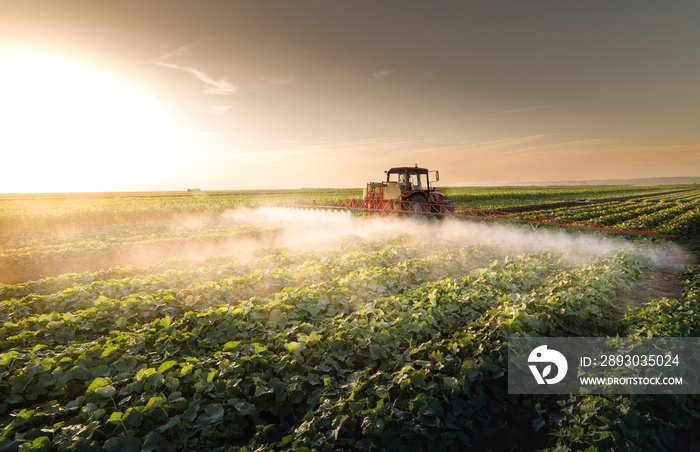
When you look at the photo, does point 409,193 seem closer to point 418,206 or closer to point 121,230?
point 418,206

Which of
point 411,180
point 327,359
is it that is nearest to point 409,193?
point 411,180

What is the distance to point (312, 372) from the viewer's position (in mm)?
4523

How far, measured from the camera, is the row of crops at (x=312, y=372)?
10.8 feet

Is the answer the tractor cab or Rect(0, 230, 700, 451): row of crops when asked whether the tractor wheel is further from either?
Rect(0, 230, 700, 451): row of crops

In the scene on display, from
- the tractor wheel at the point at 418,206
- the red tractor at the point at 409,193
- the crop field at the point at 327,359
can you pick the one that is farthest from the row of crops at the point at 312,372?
the red tractor at the point at 409,193

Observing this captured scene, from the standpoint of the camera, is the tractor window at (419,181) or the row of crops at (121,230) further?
the tractor window at (419,181)

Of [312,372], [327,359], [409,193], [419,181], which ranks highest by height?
[419,181]

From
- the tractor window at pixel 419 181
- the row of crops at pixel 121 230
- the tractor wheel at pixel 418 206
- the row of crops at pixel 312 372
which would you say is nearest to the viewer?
the row of crops at pixel 312 372

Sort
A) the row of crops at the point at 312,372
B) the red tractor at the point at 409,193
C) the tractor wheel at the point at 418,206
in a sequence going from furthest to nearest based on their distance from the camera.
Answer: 1. the red tractor at the point at 409,193
2. the tractor wheel at the point at 418,206
3. the row of crops at the point at 312,372

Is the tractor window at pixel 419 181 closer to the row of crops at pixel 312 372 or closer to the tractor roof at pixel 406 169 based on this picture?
the tractor roof at pixel 406 169

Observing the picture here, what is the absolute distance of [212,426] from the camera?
138 inches

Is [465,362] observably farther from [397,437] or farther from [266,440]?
[266,440]

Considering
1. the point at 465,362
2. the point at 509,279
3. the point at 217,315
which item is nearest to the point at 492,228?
the point at 509,279

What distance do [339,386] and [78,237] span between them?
2126 cm
